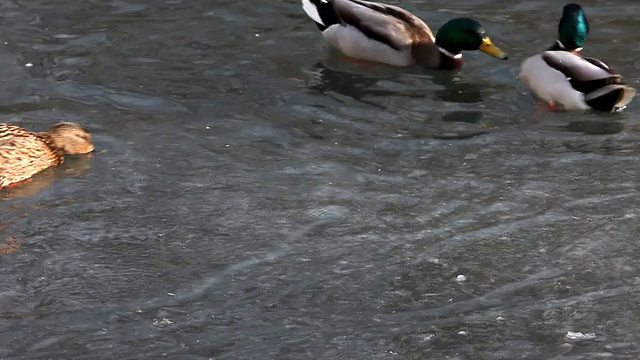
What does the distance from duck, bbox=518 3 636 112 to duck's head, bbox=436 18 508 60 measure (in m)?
0.53

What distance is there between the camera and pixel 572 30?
8.89m

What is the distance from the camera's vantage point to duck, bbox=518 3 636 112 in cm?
797

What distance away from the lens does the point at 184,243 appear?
588cm

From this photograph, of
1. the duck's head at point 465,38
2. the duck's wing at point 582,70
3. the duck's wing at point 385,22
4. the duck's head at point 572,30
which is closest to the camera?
the duck's wing at point 582,70

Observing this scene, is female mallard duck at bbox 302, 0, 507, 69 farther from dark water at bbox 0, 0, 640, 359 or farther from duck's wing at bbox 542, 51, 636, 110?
duck's wing at bbox 542, 51, 636, 110

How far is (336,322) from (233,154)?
225 cm

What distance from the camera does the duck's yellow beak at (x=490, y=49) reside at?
900cm

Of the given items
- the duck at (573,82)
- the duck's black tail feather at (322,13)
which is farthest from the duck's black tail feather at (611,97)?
the duck's black tail feather at (322,13)

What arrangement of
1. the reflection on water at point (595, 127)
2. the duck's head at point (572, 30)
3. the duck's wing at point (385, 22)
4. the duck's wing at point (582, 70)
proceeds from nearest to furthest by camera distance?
the reflection on water at point (595, 127) → the duck's wing at point (582, 70) → the duck's head at point (572, 30) → the duck's wing at point (385, 22)

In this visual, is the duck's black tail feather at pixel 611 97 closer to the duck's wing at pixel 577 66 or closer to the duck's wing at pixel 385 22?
the duck's wing at pixel 577 66

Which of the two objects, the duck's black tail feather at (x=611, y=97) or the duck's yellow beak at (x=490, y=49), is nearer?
the duck's black tail feather at (x=611, y=97)

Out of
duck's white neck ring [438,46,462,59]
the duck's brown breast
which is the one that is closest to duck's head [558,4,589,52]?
duck's white neck ring [438,46,462,59]

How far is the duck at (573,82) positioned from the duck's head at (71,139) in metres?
3.19

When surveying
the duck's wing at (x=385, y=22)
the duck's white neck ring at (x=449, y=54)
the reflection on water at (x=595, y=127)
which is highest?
the duck's wing at (x=385, y=22)
